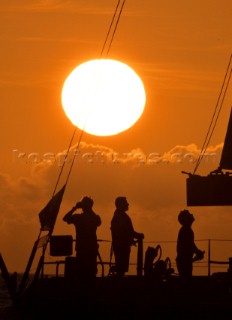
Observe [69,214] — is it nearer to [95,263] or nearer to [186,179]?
[95,263]

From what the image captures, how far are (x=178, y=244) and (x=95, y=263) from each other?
204 centimetres

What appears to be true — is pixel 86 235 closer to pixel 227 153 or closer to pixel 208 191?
pixel 208 191

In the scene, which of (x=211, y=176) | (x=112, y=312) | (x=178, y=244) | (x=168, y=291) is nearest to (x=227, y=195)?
(x=211, y=176)

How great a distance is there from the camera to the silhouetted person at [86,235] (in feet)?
64.3

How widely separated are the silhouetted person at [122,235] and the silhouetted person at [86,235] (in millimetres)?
559

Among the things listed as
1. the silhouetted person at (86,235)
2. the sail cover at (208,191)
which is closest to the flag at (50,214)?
the silhouetted person at (86,235)

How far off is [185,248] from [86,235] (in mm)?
2329

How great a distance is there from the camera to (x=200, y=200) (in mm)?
22000

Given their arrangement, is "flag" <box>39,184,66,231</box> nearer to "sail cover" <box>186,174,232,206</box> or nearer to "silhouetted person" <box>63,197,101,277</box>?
"silhouetted person" <box>63,197,101,277</box>

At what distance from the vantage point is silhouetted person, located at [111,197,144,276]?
20.0m

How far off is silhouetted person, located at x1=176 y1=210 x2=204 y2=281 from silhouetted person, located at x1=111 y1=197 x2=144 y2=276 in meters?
0.97

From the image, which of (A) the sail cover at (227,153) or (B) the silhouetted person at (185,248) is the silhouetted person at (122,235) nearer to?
(B) the silhouetted person at (185,248)

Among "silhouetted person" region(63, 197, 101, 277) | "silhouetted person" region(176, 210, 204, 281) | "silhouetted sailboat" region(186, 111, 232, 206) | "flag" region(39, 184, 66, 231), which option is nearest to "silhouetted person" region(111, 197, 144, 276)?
"silhouetted person" region(63, 197, 101, 277)

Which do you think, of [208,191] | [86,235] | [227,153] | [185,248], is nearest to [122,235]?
[86,235]
